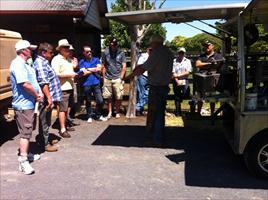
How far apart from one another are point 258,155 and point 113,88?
504 centimetres

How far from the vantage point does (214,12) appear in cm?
701

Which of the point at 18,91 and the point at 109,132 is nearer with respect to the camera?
the point at 18,91

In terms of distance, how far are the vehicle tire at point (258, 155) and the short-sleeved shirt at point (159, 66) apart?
2.35 metres

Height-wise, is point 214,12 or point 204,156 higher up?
point 214,12

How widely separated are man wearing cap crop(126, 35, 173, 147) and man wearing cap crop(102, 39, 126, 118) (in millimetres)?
2355

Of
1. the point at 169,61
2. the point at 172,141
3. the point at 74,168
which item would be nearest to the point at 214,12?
the point at 169,61

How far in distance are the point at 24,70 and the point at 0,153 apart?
1968 millimetres

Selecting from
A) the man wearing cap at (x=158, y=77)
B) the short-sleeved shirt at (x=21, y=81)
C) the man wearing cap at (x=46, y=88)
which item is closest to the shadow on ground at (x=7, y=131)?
the man wearing cap at (x=46, y=88)

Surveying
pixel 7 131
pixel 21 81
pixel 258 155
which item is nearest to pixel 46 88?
pixel 21 81

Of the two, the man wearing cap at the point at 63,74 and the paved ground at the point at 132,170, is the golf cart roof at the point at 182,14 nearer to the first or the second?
the man wearing cap at the point at 63,74

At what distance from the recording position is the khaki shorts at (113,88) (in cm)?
1042

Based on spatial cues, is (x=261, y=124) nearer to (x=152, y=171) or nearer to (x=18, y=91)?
(x=152, y=171)

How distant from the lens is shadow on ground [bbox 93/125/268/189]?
6047 millimetres

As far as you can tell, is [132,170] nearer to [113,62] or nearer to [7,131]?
[7,131]
